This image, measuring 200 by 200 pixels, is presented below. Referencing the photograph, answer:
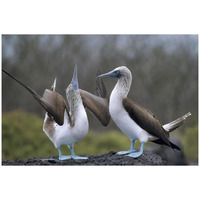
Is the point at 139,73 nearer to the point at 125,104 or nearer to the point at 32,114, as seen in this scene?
the point at 125,104

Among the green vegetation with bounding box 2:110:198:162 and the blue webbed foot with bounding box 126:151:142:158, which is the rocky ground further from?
the green vegetation with bounding box 2:110:198:162

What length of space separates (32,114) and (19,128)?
368 millimetres

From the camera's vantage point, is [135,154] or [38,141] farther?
[38,141]

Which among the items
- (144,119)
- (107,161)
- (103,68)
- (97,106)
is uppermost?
(103,68)

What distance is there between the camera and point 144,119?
16.6ft

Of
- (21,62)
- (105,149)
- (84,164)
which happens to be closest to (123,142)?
(105,149)

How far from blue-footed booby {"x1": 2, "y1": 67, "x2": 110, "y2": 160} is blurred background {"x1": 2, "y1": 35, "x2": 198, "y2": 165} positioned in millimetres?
932

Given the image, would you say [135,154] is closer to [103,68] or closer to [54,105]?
[54,105]

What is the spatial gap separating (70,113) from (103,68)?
4.51 feet

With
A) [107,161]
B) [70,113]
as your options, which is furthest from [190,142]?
[70,113]

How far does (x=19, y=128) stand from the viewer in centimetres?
699

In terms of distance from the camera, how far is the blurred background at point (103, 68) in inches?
251

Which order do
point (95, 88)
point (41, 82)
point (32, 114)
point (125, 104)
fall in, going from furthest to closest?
point (32, 114)
point (41, 82)
point (95, 88)
point (125, 104)

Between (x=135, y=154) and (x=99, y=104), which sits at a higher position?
(x=99, y=104)
